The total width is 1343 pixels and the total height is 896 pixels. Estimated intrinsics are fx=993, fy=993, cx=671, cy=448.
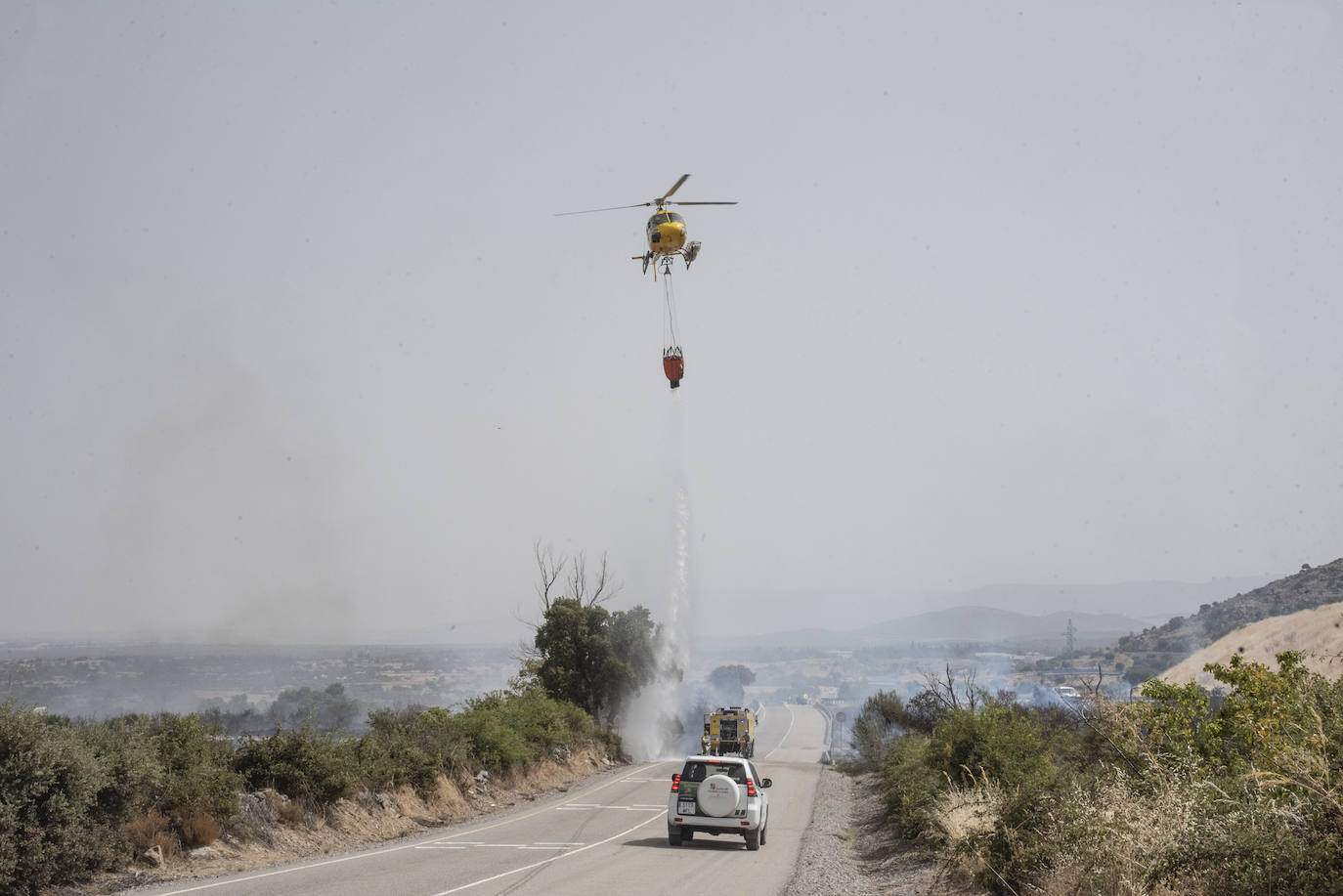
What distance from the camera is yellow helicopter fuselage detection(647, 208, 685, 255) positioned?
33.7 meters

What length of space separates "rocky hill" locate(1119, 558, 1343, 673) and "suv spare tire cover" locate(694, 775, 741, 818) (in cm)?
10888

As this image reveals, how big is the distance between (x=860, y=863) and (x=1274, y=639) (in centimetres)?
9320

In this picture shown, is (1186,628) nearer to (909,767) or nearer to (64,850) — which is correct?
(909,767)

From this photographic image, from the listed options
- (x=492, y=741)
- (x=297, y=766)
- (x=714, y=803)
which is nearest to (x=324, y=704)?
(x=492, y=741)

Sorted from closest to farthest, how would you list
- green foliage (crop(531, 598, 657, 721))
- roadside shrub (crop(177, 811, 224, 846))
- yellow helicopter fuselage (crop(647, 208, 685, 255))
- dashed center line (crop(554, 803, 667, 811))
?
roadside shrub (crop(177, 811, 224, 846)) < dashed center line (crop(554, 803, 667, 811)) < yellow helicopter fuselage (crop(647, 208, 685, 255)) < green foliage (crop(531, 598, 657, 721))

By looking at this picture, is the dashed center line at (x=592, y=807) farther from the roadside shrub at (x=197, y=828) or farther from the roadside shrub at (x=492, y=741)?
the roadside shrub at (x=197, y=828)

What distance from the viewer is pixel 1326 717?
11.6 metres

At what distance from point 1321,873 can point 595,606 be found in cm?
5139

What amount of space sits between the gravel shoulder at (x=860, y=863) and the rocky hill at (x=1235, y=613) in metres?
99.4

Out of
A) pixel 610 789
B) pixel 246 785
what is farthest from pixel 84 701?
pixel 246 785

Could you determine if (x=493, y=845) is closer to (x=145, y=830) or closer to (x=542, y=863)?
(x=542, y=863)

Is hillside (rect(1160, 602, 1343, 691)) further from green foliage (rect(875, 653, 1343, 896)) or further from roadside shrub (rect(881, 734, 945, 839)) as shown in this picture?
green foliage (rect(875, 653, 1343, 896))

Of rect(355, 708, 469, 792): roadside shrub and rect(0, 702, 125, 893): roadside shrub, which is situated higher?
rect(0, 702, 125, 893): roadside shrub

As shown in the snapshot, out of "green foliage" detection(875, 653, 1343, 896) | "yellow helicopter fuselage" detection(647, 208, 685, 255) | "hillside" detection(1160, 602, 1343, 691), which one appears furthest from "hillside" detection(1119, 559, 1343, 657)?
"green foliage" detection(875, 653, 1343, 896)
